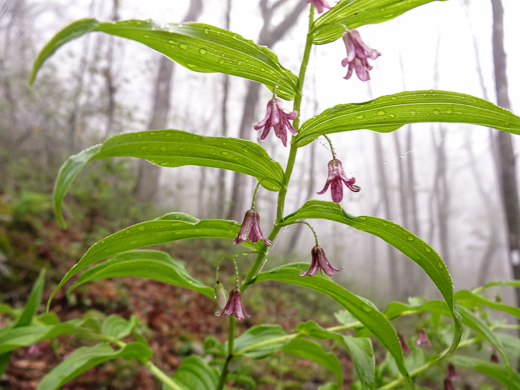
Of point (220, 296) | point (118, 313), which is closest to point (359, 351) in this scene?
point (220, 296)

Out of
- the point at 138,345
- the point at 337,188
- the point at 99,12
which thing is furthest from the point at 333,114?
the point at 99,12

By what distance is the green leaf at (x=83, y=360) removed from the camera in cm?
96

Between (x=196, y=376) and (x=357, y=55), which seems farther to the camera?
(x=196, y=376)

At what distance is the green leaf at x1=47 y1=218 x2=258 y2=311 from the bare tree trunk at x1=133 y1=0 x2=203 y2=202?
812 cm

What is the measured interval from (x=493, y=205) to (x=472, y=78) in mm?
15636

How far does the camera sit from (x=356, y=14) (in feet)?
2.25

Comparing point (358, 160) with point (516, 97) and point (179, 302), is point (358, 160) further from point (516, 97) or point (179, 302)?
point (516, 97)

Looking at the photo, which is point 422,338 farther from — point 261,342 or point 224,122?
point 224,122

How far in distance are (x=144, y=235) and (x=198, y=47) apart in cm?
40

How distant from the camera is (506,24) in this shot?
6.34ft

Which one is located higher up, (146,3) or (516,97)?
(146,3)

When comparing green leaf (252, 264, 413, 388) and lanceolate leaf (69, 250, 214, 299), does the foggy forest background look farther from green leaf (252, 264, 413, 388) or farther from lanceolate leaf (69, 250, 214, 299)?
lanceolate leaf (69, 250, 214, 299)

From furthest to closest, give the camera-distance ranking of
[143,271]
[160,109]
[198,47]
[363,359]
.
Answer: [160,109]
[143,271]
[363,359]
[198,47]

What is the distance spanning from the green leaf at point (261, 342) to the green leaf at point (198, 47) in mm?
747
